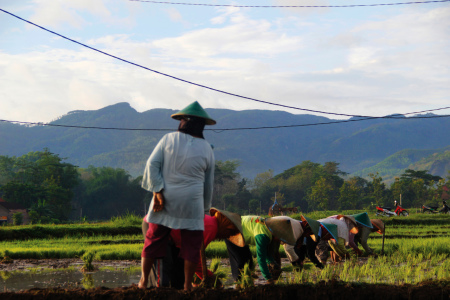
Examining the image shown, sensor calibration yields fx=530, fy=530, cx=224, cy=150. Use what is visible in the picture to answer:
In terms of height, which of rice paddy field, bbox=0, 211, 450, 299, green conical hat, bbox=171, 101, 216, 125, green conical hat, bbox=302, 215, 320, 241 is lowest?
rice paddy field, bbox=0, 211, 450, 299

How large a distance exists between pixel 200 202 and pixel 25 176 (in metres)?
57.2

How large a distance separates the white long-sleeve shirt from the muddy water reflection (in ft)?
6.84

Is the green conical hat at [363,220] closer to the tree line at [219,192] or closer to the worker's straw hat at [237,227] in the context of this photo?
the worker's straw hat at [237,227]

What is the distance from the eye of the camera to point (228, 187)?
230ft

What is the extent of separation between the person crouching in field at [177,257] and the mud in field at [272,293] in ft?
1.37

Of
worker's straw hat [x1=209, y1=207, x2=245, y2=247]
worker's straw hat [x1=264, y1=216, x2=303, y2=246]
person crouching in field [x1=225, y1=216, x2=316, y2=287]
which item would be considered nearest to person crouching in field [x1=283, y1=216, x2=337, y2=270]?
person crouching in field [x1=225, y1=216, x2=316, y2=287]

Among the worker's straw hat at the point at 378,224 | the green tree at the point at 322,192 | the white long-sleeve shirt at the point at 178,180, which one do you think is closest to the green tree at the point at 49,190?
the green tree at the point at 322,192

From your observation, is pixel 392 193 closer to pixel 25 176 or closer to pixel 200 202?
pixel 25 176

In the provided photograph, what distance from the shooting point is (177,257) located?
16.7 feet

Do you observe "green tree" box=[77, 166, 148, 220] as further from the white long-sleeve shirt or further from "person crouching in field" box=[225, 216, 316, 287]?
the white long-sleeve shirt

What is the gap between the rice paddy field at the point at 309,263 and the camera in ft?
18.2

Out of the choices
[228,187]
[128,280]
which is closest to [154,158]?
[128,280]

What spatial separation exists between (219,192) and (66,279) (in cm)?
6232

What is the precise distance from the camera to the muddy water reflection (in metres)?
6.34
